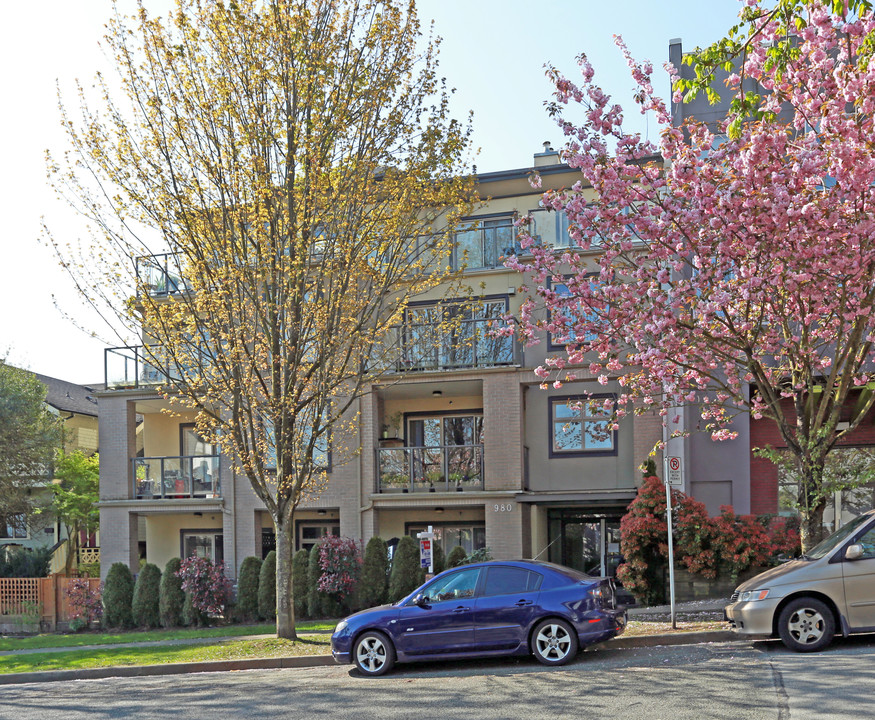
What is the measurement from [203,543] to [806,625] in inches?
784

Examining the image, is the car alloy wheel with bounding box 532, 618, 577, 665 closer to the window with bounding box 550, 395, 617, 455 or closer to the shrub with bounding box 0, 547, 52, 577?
the window with bounding box 550, 395, 617, 455

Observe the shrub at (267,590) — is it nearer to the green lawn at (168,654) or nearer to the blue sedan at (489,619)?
the green lawn at (168,654)

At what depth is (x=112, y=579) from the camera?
23969 millimetres

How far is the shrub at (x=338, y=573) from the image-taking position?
22453mm

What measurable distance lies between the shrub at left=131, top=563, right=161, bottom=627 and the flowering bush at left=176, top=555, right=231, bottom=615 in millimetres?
720

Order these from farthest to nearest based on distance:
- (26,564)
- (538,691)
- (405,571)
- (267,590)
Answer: (26,564), (267,590), (405,571), (538,691)

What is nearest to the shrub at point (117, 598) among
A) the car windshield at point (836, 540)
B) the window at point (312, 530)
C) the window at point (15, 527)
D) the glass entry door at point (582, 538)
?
the window at point (312, 530)

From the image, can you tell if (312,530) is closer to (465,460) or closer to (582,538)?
(465,460)

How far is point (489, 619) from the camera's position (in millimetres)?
12172

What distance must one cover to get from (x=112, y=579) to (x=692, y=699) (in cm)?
1797

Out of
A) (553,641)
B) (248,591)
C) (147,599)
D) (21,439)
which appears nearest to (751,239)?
(553,641)

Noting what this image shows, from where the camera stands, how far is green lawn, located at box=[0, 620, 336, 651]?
20.4 m

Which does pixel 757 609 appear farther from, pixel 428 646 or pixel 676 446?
pixel 676 446

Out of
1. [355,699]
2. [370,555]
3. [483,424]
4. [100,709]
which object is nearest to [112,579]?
Result: [370,555]
